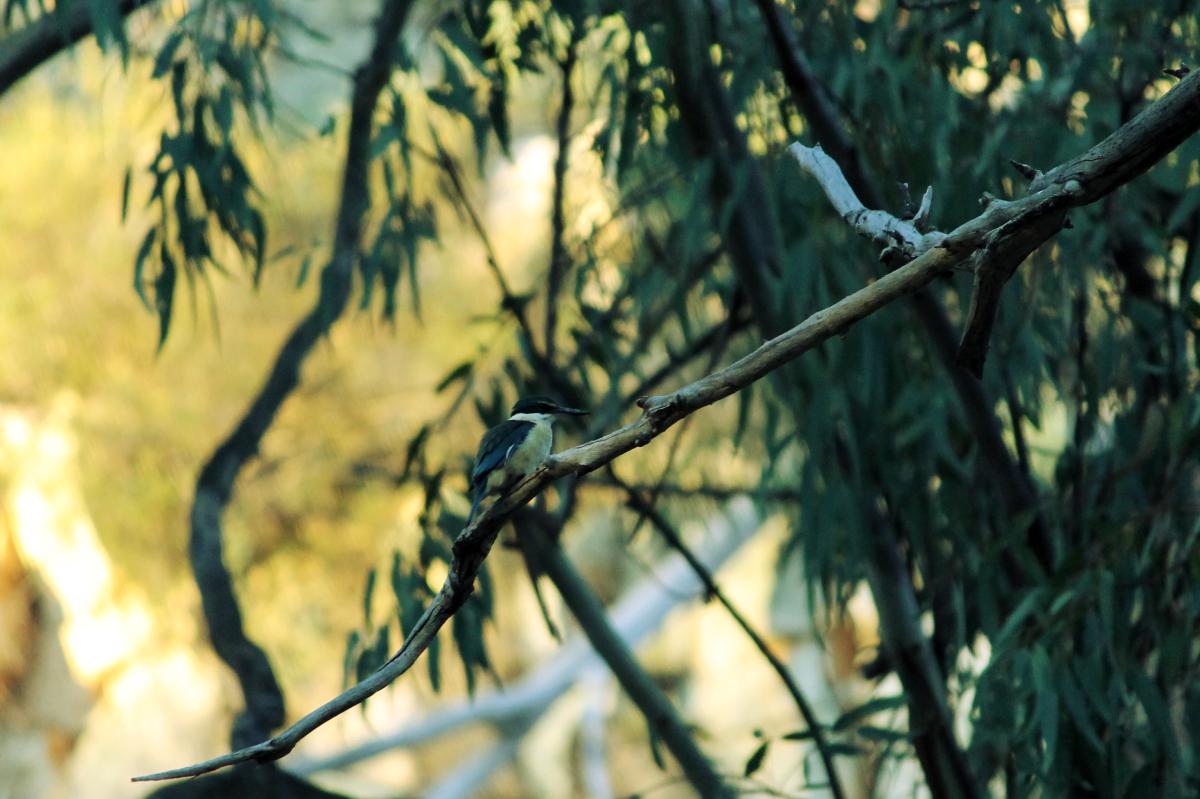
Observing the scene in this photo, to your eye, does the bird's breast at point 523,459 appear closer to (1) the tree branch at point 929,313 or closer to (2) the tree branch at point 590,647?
(1) the tree branch at point 929,313

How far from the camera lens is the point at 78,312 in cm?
671

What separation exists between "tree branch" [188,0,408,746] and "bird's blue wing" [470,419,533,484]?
1.44 feet

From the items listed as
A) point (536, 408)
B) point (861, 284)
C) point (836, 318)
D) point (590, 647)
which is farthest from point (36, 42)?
point (590, 647)

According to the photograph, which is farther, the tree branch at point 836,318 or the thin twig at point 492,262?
the thin twig at point 492,262

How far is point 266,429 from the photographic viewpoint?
214 centimetres

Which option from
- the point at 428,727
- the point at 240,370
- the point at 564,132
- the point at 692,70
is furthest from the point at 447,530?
the point at 240,370

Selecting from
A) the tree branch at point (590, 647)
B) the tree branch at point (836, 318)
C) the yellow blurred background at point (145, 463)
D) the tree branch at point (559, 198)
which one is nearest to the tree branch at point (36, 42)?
the tree branch at point (559, 198)

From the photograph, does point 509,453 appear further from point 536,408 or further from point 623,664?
point 623,664

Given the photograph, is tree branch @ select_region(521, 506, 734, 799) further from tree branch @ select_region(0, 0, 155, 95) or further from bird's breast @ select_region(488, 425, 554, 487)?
tree branch @ select_region(0, 0, 155, 95)

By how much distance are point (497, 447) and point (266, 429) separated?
611 millimetres

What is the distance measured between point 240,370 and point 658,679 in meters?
3.73

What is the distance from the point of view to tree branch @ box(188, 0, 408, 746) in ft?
6.16

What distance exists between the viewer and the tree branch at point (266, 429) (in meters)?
1.88

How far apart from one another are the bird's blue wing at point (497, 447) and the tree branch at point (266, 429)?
0.44 meters
